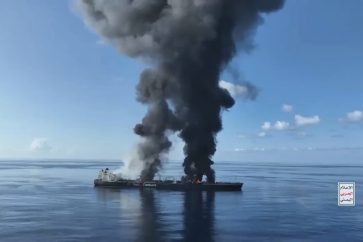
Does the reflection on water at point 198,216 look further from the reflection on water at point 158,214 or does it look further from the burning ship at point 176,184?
the burning ship at point 176,184

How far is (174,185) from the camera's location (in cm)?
18475

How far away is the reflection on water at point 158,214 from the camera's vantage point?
87.8 meters

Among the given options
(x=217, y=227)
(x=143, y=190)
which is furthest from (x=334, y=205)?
(x=143, y=190)

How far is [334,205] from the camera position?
471ft

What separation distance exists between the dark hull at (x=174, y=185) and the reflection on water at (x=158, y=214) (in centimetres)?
489

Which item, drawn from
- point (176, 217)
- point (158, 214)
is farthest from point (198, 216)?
point (158, 214)

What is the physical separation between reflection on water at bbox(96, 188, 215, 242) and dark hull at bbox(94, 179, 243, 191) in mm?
4890

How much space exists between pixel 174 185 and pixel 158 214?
221 ft

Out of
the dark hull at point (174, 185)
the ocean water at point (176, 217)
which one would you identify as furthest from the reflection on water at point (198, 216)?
the dark hull at point (174, 185)

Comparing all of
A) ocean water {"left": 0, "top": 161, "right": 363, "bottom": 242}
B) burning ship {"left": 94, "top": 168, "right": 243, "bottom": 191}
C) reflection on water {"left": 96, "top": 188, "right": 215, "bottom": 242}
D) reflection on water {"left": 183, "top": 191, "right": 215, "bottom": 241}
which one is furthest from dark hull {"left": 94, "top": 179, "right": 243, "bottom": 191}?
ocean water {"left": 0, "top": 161, "right": 363, "bottom": 242}

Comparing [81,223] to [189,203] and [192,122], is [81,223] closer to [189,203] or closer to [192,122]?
[189,203]

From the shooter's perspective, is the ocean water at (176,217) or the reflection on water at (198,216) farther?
the ocean water at (176,217)

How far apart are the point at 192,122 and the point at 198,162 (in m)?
15.7

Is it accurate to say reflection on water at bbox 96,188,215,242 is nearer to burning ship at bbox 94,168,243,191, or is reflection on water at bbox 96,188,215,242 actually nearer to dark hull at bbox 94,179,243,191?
dark hull at bbox 94,179,243,191
